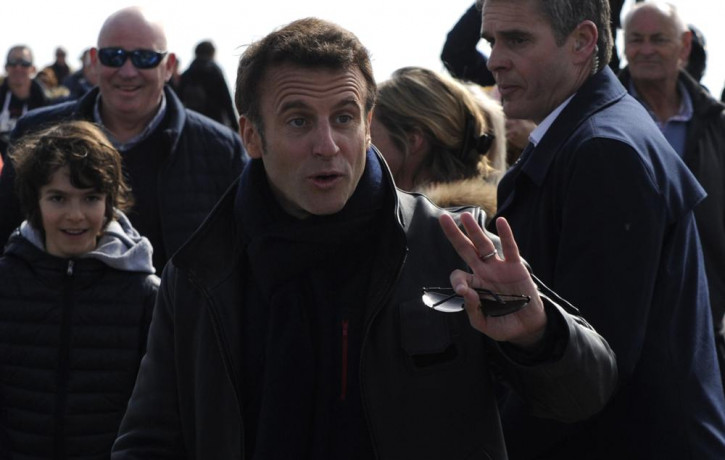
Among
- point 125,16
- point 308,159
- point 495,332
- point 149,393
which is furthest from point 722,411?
point 125,16

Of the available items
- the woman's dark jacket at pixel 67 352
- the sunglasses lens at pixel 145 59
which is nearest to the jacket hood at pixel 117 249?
the woman's dark jacket at pixel 67 352

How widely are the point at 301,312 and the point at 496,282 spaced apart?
49 cm

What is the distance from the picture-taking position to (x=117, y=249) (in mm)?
4605

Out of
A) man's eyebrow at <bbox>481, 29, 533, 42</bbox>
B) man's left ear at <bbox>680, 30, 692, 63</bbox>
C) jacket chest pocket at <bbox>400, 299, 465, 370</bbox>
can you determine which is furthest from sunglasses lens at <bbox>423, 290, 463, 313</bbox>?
man's left ear at <bbox>680, 30, 692, 63</bbox>

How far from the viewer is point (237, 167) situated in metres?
6.01

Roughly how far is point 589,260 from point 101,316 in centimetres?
209

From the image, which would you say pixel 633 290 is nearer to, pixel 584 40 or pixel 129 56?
pixel 584 40

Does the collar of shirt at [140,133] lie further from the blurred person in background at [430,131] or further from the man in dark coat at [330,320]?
the man in dark coat at [330,320]

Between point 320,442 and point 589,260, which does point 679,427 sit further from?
point 320,442

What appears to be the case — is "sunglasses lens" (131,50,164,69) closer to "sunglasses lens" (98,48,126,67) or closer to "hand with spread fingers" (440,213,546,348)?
"sunglasses lens" (98,48,126,67)

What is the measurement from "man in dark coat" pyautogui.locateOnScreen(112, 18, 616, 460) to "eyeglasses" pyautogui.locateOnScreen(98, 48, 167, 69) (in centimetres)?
324

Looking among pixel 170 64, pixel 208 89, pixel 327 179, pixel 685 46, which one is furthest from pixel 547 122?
pixel 208 89

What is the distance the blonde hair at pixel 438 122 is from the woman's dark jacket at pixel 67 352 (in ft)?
3.77

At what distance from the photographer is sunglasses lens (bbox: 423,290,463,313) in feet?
8.09
